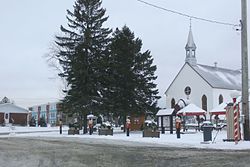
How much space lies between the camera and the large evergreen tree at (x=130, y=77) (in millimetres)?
47781

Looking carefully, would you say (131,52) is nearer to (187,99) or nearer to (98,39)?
(98,39)

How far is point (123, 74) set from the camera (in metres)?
48.4

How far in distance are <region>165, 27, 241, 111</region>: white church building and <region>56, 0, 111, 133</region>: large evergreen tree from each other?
31570 millimetres

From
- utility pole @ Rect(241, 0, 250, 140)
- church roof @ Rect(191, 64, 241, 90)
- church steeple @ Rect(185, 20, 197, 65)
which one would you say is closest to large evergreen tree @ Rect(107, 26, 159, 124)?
utility pole @ Rect(241, 0, 250, 140)

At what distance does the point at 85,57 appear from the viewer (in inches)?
1764

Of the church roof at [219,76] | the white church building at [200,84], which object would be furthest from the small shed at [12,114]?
the church roof at [219,76]

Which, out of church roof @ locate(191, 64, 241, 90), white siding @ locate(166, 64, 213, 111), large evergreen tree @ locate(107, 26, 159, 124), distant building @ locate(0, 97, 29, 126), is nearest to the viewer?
large evergreen tree @ locate(107, 26, 159, 124)

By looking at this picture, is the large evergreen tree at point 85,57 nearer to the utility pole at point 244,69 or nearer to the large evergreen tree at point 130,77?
the large evergreen tree at point 130,77

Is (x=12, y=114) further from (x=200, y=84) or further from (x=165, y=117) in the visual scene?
(x=165, y=117)

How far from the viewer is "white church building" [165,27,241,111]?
73000mm

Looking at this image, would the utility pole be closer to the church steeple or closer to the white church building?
the white church building

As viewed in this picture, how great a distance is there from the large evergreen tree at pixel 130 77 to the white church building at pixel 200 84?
75.6ft

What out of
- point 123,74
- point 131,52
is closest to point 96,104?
point 123,74

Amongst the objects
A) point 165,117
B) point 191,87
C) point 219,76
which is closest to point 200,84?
point 191,87
